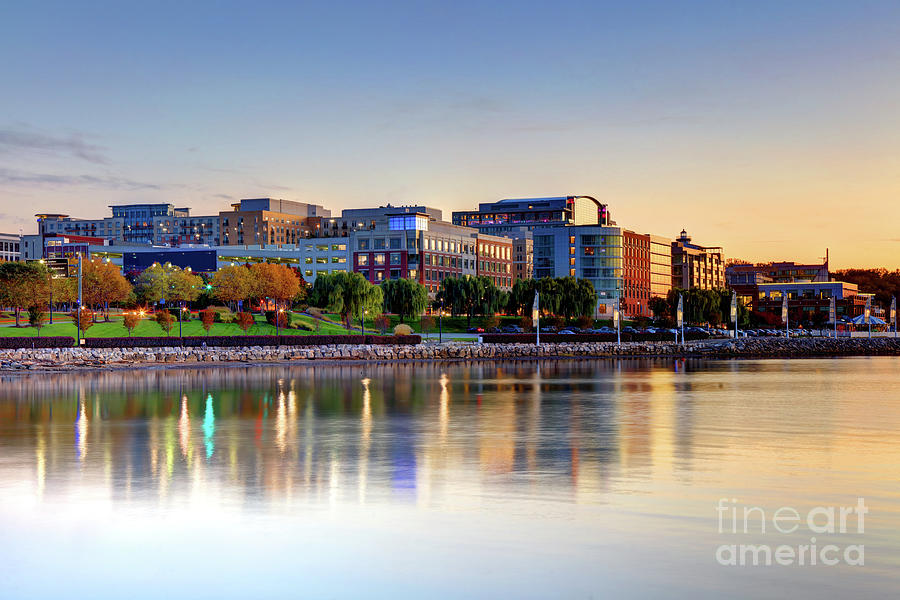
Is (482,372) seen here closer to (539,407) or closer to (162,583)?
(539,407)

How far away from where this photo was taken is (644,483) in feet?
66.6

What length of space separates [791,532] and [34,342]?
3263 inches

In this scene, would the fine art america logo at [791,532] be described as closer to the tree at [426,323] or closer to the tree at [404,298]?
the tree at [426,323]

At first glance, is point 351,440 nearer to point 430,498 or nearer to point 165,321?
point 430,498

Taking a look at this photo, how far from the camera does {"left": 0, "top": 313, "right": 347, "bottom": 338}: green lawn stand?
97625 millimetres

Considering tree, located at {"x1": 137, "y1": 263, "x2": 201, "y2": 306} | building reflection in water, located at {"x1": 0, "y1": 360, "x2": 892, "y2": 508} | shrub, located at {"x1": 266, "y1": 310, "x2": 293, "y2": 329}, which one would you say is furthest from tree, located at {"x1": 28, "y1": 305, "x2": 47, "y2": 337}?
tree, located at {"x1": 137, "y1": 263, "x2": 201, "y2": 306}

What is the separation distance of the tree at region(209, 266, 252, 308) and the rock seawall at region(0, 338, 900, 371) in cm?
4755

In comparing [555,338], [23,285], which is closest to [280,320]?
[23,285]

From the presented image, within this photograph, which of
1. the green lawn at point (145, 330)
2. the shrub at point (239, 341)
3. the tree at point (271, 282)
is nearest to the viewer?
the shrub at point (239, 341)

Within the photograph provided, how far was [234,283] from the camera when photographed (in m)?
151

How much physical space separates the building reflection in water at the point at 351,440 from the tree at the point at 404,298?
9257 cm

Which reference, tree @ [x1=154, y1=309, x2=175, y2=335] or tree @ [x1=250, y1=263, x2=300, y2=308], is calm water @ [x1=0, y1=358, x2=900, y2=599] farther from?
tree @ [x1=250, y1=263, x2=300, y2=308]

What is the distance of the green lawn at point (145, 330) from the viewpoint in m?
97.6

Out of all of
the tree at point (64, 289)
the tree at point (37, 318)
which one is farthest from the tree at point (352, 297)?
the tree at point (37, 318)
